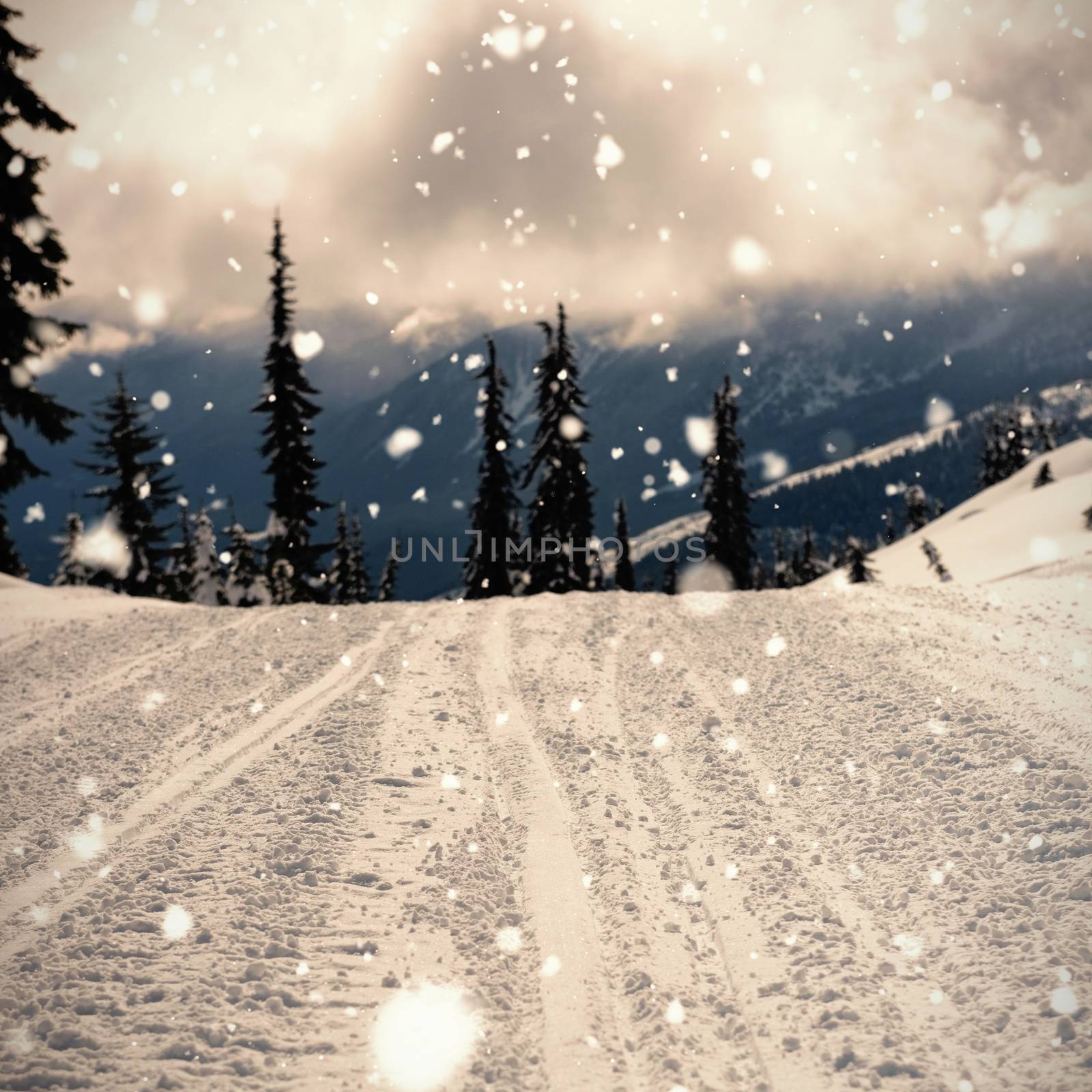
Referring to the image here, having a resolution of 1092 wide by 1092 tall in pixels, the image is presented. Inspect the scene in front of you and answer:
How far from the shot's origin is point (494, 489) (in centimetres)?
3712

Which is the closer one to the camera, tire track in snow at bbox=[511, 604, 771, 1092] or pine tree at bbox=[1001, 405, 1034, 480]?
tire track in snow at bbox=[511, 604, 771, 1092]

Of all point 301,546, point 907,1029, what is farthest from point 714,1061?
point 301,546

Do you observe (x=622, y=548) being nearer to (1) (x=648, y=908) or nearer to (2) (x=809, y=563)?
(2) (x=809, y=563)

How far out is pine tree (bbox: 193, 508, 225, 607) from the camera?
143 feet

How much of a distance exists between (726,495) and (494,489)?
13822 millimetres

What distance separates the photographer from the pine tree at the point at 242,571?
43.6 metres

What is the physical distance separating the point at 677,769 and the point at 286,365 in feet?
96.6

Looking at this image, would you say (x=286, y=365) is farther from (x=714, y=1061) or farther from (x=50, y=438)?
(x=714, y=1061)

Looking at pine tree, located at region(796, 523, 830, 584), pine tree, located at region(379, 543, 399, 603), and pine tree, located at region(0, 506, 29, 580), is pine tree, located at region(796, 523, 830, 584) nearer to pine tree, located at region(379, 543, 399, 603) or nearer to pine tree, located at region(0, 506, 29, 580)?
pine tree, located at region(379, 543, 399, 603)

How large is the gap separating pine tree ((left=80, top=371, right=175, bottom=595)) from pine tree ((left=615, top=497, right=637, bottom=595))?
88.9 feet

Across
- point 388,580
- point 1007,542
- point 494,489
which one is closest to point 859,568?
point 1007,542

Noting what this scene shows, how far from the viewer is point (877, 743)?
7.47 m

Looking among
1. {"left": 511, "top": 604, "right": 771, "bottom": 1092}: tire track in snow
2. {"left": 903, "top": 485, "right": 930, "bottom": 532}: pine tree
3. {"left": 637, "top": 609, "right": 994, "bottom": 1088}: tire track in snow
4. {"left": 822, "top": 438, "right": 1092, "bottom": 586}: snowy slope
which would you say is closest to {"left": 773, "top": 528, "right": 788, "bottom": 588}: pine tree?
{"left": 903, "top": 485, "right": 930, "bottom": 532}: pine tree

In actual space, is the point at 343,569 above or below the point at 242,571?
above
